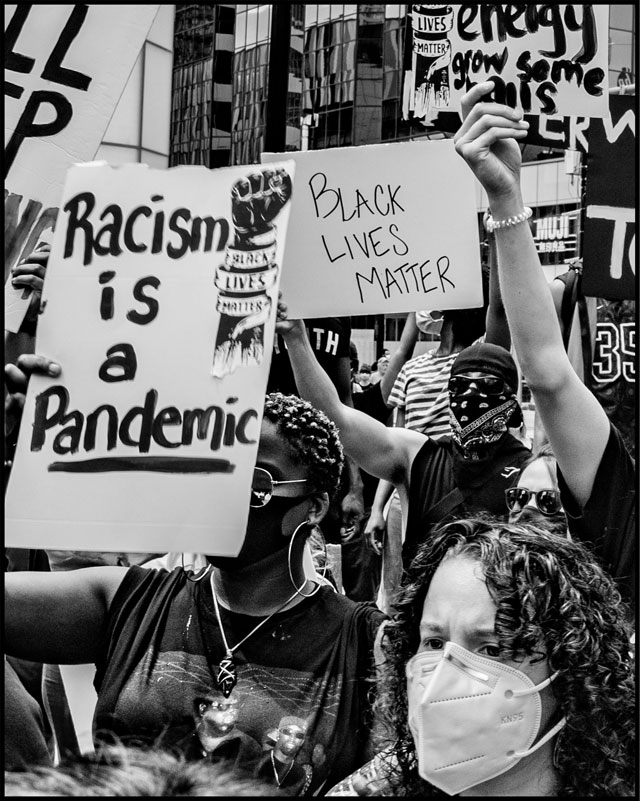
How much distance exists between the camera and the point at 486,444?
3.15 m

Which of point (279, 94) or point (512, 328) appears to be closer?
point (512, 328)

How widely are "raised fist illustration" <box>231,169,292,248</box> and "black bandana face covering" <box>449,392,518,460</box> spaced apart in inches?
49.3

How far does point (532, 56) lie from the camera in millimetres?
2832

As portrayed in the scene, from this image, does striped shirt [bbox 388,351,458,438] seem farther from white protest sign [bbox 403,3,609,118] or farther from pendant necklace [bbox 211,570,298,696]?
pendant necklace [bbox 211,570,298,696]

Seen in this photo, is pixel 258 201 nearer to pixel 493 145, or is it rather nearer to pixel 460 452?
pixel 493 145

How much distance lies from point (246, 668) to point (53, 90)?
1.41m

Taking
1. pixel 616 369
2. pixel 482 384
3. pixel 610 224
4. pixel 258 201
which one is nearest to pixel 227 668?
pixel 258 201

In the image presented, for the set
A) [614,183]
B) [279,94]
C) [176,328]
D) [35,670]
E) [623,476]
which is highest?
[279,94]

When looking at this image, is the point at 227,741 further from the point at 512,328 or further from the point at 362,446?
the point at 362,446

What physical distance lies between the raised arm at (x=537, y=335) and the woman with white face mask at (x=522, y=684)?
0.29m

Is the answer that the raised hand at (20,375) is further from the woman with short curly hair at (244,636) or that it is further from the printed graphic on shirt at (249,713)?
the printed graphic on shirt at (249,713)

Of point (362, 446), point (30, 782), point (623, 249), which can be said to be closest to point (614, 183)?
point (623, 249)

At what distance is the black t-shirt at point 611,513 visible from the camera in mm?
2158

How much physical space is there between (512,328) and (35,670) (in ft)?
6.56
